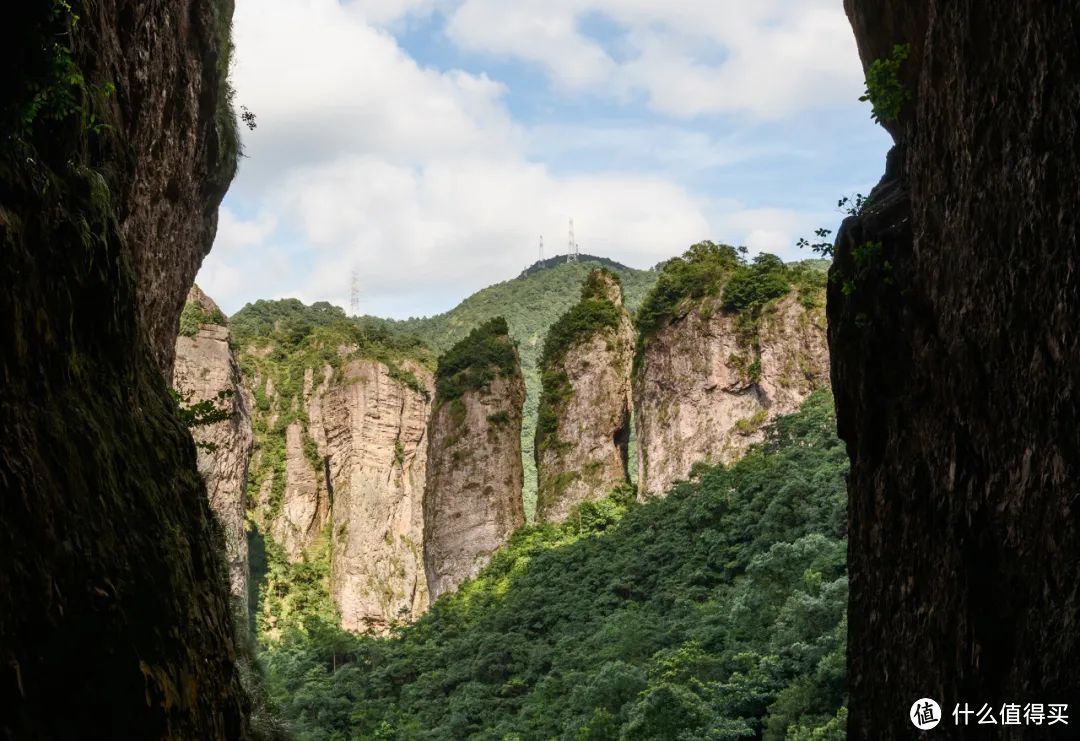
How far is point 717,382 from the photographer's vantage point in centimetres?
4319

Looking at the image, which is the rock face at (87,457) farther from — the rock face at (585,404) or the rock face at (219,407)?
the rock face at (585,404)

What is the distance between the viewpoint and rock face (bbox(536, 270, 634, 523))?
45750 mm

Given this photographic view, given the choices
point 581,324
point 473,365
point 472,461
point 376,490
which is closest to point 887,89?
point 472,461

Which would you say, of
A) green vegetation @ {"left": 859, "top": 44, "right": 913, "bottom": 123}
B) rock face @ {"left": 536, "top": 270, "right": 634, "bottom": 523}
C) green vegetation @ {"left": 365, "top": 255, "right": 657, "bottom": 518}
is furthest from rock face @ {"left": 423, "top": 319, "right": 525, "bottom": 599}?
green vegetation @ {"left": 859, "top": 44, "right": 913, "bottom": 123}

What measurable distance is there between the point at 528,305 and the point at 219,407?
65.8 m

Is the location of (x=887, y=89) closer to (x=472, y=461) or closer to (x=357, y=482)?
(x=472, y=461)

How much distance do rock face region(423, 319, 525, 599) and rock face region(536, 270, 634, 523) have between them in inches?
55.2

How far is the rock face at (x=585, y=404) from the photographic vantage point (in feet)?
150

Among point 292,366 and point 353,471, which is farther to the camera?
point 292,366

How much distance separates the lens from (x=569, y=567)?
127 feet

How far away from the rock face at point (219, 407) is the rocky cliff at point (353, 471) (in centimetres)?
1954

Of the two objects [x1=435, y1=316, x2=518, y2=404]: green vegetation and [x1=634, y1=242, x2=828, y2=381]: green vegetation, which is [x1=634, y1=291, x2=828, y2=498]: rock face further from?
[x1=435, y1=316, x2=518, y2=404]: green vegetation

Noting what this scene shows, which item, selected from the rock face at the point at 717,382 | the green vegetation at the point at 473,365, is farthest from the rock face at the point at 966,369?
the green vegetation at the point at 473,365

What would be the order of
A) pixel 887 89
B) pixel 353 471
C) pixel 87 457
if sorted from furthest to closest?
pixel 353 471 → pixel 887 89 → pixel 87 457
